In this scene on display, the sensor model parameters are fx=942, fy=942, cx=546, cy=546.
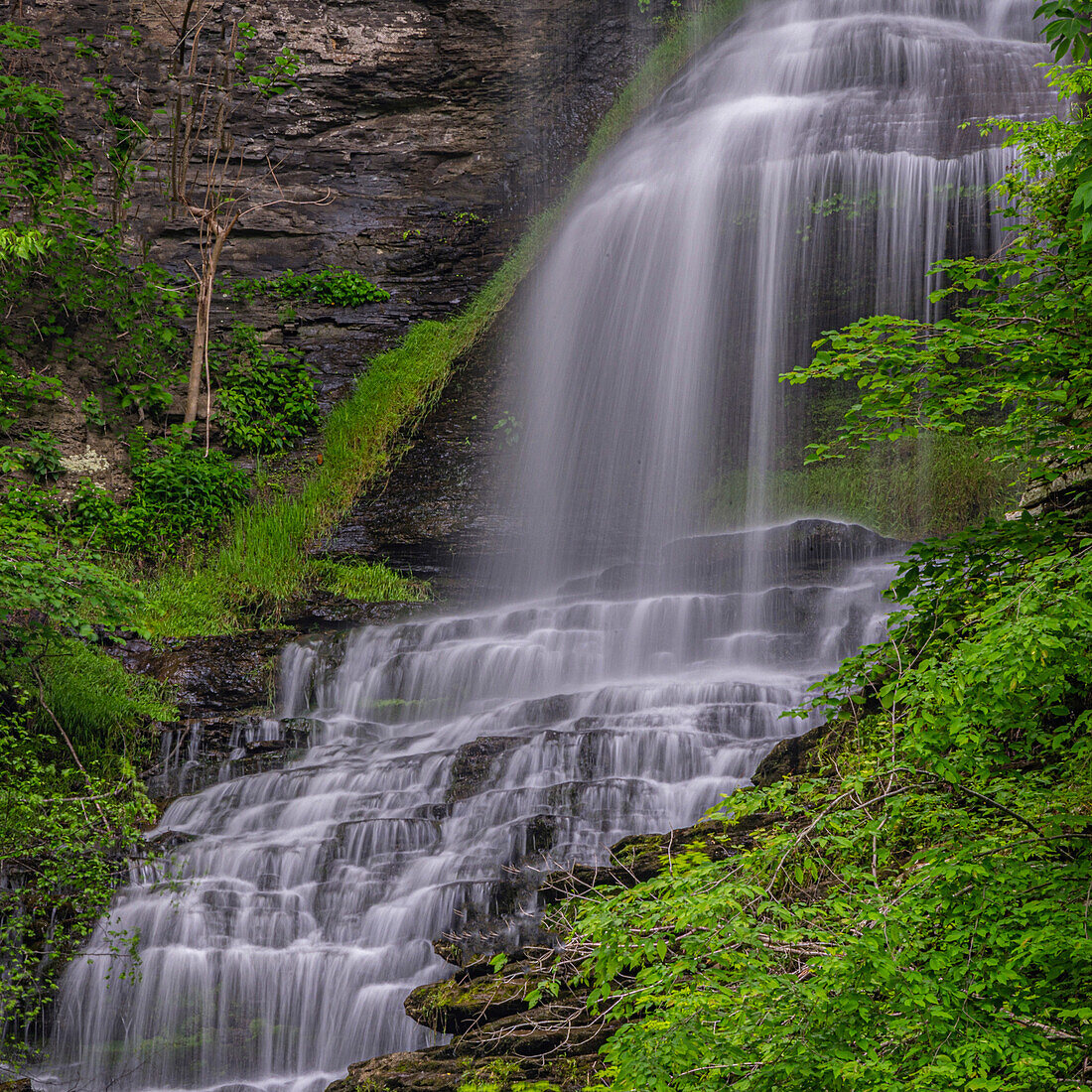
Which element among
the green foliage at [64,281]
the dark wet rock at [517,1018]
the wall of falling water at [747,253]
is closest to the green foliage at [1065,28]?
the dark wet rock at [517,1018]

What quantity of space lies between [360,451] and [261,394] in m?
1.72

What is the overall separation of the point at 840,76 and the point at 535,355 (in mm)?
6065

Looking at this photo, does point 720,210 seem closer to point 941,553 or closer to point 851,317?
point 851,317

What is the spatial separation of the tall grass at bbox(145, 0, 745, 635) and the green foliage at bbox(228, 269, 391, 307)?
1.01 metres

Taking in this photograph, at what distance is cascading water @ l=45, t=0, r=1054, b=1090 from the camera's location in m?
6.18

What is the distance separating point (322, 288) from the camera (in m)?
15.1

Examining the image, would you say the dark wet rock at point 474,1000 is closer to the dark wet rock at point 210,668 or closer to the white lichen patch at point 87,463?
the dark wet rock at point 210,668

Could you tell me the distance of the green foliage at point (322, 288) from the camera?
14.8m

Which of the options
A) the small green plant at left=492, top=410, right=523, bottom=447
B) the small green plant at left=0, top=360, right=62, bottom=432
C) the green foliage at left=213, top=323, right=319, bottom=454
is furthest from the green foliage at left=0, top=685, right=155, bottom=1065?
the small green plant at left=492, top=410, right=523, bottom=447

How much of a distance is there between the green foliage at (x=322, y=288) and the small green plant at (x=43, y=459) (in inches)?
172

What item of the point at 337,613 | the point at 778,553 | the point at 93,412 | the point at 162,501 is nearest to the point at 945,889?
the point at 778,553

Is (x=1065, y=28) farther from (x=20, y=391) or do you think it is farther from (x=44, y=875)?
(x=20, y=391)

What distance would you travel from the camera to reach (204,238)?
1430 centimetres

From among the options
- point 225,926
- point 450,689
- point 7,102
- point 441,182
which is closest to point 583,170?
point 441,182
